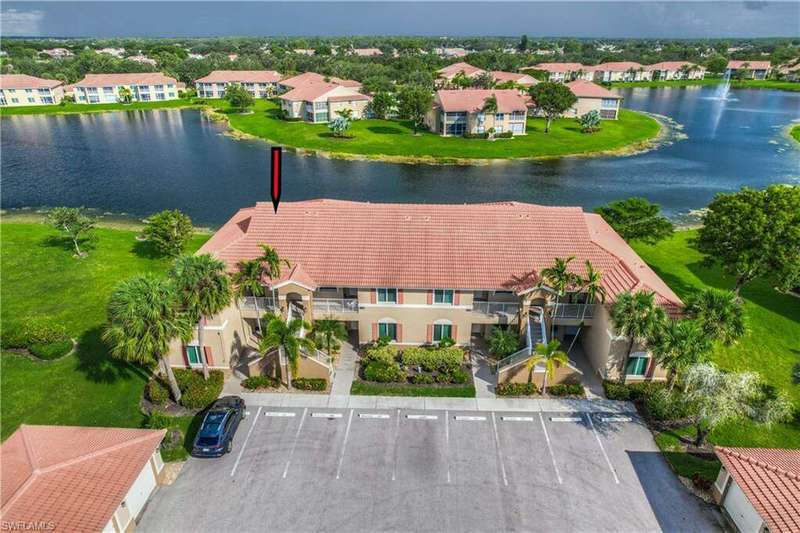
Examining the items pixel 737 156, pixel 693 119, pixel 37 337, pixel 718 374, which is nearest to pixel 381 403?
pixel 718 374

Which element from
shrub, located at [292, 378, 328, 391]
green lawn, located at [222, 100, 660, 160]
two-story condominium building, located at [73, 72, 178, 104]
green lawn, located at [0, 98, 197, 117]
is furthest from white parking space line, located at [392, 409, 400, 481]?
two-story condominium building, located at [73, 72, 178, 104]

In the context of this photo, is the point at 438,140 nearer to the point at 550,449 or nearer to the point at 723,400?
the point at 550,449

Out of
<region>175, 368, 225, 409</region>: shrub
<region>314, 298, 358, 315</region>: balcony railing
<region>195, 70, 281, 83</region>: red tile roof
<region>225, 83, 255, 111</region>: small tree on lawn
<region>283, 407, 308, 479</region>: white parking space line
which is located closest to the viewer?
<region>283, 407, 308, 479</region>: white parking space line

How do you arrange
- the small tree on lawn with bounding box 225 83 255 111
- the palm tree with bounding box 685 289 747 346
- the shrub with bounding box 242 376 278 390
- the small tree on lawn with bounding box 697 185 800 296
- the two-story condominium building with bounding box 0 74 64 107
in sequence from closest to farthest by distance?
the palm tree with bounding box 685 289 747 346 < the shrub with bounding box 242 376 278 390 < the small tree on lawn with bounding box 697 185 800 296 < the small tree on lawn with bounding box 225 83 255 111 < the two-story condominium building with bounding box 0 74 64 107

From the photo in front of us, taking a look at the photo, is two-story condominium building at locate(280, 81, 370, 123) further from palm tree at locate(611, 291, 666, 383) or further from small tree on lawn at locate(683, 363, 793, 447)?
small tree on lawn at locate(683, 363, 793, 447)

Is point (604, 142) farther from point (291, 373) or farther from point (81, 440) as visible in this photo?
point (81, 440)

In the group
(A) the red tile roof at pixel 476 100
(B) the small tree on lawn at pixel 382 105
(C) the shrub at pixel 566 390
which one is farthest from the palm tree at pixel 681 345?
(B) the small tree on lawn at pixel 382 105
